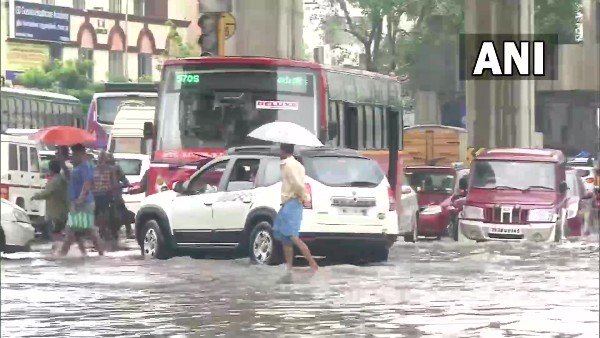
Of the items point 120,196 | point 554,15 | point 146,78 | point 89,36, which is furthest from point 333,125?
point 146,78

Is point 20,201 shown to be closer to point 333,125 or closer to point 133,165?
point 133,165

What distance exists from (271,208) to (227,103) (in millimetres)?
6465

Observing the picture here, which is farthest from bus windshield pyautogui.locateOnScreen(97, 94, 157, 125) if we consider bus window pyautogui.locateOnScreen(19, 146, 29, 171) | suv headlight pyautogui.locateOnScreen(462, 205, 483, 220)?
suv headlight pyautogui.locateOnScreen(462, 205, 483, 220)

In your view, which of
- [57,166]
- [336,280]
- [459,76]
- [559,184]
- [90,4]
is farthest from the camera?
[90,4]

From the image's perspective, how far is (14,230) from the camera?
2392cm

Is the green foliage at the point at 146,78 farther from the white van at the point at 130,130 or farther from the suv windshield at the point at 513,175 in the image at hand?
the suv windshield at the point at 513,175

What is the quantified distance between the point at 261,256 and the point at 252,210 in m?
0.60

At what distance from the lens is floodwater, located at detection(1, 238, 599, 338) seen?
44.5ft

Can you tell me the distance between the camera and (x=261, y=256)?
22.1m

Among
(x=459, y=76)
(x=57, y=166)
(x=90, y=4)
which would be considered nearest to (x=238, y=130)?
(x=57, y=166)

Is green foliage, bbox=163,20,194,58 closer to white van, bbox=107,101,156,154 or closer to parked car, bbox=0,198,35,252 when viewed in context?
white van, bbox=107,101,156,154

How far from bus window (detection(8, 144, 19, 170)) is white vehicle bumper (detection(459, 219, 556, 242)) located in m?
8.43

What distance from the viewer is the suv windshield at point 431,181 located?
36.4 metres

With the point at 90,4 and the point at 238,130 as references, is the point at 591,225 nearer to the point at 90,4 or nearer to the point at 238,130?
the point at 238,130
